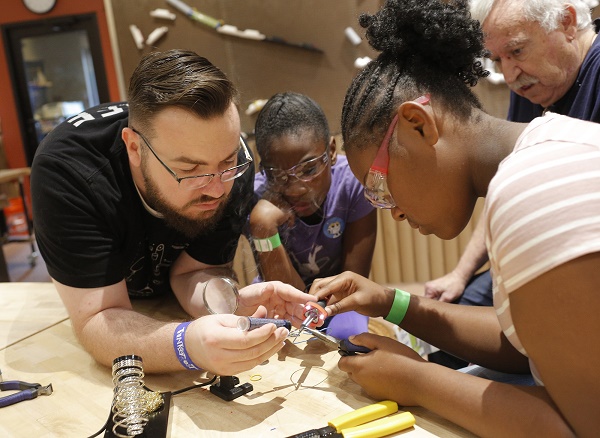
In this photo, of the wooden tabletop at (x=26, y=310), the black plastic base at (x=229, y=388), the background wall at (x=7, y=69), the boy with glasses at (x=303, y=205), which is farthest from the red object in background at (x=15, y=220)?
the black plastic base at (x=229, y=388)

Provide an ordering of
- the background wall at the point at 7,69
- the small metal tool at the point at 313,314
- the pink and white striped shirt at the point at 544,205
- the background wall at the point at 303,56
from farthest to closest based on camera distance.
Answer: the background wall at the point at 7,69
the background wall at the point at 303,56
the small metal tool at the point at 313,314
the pink and white striped shirt at the point at 544,205

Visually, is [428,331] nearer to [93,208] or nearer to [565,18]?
[93,208]

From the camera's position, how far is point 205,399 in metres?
1.25

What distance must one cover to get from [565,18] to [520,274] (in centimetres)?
168

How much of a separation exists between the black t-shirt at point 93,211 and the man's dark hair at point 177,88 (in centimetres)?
16

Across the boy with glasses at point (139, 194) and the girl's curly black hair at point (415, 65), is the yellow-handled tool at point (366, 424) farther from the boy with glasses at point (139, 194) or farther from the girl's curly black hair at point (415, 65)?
the girl's curly black hair at point (415, 65)

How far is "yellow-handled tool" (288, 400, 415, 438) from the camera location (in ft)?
3.43

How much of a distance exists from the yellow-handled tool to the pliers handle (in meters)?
0.67

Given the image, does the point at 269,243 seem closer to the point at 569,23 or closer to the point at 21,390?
the point at 21,390

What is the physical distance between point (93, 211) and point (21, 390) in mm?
494

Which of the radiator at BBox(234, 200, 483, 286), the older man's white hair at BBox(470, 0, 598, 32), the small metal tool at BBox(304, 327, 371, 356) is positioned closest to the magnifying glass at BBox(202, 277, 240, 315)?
the small metal tool at BBox(304, 327, 371, 356)

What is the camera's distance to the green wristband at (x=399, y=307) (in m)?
1.47

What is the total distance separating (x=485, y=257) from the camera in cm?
244

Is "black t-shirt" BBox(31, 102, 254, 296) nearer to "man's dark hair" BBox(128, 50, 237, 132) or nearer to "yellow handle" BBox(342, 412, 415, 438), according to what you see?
"man's dark hair" BBox(128, 50, 237, 132)
